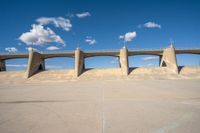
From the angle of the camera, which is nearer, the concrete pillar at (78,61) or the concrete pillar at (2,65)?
the concrete pillar at (78,61)

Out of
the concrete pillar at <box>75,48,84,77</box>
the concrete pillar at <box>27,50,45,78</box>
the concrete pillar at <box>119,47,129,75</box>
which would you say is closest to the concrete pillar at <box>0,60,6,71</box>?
the concrete pillar at <box>27,50,45,78</box>

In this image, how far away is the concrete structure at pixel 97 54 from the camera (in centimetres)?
3551

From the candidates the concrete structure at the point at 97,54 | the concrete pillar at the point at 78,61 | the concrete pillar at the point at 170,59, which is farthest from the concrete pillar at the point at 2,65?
the concrete pillar at the point at 170,59

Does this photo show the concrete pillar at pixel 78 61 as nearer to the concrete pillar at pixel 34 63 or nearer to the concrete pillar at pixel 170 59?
the concrete pillar at pixel 34 63

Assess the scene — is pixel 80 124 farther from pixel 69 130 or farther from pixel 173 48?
pixel 173 48

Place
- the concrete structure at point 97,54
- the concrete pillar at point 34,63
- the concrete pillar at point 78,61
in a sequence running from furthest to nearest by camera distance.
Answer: the concrete structure at point 97,54
the concrete pillar at point 34,63
the concrete pillar at point 78,61

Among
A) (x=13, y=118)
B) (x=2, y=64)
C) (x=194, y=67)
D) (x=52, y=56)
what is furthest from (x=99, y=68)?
(x=13, y=118)

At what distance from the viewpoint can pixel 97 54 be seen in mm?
40062

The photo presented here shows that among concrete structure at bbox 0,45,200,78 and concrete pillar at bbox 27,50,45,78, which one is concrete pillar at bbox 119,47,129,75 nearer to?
concrete structure at bbox 0,45,200,78

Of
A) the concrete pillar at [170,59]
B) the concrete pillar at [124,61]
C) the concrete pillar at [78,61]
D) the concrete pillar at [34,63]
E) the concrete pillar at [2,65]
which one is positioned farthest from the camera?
the concrete pillar at [2,65]

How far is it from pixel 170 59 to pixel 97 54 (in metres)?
17.7

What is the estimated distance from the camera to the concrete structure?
35506 millimetres

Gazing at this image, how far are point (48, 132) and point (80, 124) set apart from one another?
0.91 meters

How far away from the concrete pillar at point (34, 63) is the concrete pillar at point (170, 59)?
104ft
